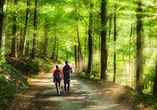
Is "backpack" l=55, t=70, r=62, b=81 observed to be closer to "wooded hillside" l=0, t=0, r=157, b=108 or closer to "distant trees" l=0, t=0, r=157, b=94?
"wooded hillside" l=0, t=0, r=157, b=108

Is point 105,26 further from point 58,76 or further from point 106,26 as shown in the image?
point 58,76

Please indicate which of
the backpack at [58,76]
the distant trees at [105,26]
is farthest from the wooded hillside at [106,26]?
the backpack at [58,76]

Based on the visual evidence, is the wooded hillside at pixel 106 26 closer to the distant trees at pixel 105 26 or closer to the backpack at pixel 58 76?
the distant trees at pixel 105 26

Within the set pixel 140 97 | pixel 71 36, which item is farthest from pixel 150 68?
pixel 71 36

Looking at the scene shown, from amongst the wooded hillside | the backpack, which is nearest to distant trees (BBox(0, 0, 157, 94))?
the wooded hillside

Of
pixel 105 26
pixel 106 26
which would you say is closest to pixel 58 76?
pixel 105 26

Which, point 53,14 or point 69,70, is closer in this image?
point 69,70

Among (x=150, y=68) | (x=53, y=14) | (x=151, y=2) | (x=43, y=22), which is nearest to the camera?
(x=151, y=2)

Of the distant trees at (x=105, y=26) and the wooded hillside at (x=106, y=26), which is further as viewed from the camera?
the distant trees at (x=105, y=26)

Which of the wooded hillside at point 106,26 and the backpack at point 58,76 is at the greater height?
the wooded hillside at point 106,26

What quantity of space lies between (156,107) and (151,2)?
4.51 meters

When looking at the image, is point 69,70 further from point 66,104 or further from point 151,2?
point 151,2

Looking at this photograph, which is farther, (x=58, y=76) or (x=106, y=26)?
(x=106, y=26)

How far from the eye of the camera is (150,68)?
12.7m
